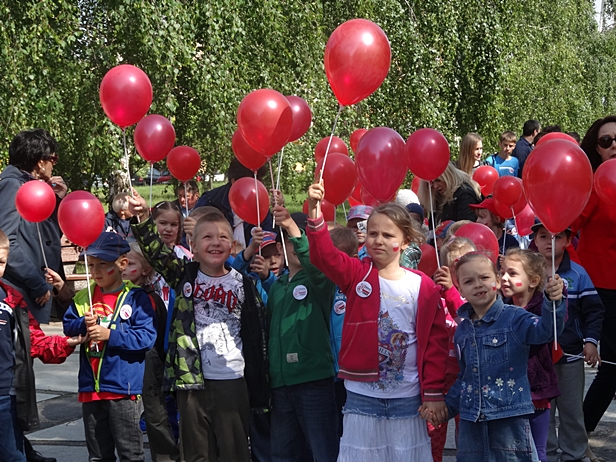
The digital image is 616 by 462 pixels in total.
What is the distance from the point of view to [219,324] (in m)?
4.37

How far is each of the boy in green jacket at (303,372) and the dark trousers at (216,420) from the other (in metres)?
0.17

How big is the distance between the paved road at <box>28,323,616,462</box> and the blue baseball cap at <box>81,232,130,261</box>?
58.5 inches

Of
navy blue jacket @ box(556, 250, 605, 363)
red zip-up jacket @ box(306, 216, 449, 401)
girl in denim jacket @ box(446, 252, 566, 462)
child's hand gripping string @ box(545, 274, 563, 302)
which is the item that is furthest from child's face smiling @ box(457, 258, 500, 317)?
navy blue jacket @ box(556, 250, 605, 363)

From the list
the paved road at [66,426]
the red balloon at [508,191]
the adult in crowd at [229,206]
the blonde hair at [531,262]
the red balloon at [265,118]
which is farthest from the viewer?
the red balloon at [508,191]

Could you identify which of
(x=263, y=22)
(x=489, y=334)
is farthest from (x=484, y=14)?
(x=489, y=334)

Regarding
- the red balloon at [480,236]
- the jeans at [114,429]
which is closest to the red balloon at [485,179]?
the red balloon at [480,236]

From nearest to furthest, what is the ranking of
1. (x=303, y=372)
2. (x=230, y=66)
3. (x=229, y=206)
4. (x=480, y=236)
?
(x=303, y=372)
(x=480, y=236)
(x=229, y=206)
(x=230, y=66)

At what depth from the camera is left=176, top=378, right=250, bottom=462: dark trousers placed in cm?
430

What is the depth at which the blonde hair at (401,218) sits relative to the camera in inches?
154

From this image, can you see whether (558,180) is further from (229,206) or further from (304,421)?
(229,206)

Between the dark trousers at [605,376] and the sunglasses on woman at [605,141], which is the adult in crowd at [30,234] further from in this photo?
the sunglasses on woman at [605,141]

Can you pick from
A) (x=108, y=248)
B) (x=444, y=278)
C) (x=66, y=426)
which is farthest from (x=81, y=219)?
(x=444, y=278)

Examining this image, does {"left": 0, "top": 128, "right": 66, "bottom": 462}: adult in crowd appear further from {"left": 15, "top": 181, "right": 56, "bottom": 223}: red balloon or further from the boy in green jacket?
the boy in green jacket

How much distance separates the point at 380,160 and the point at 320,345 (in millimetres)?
1352
